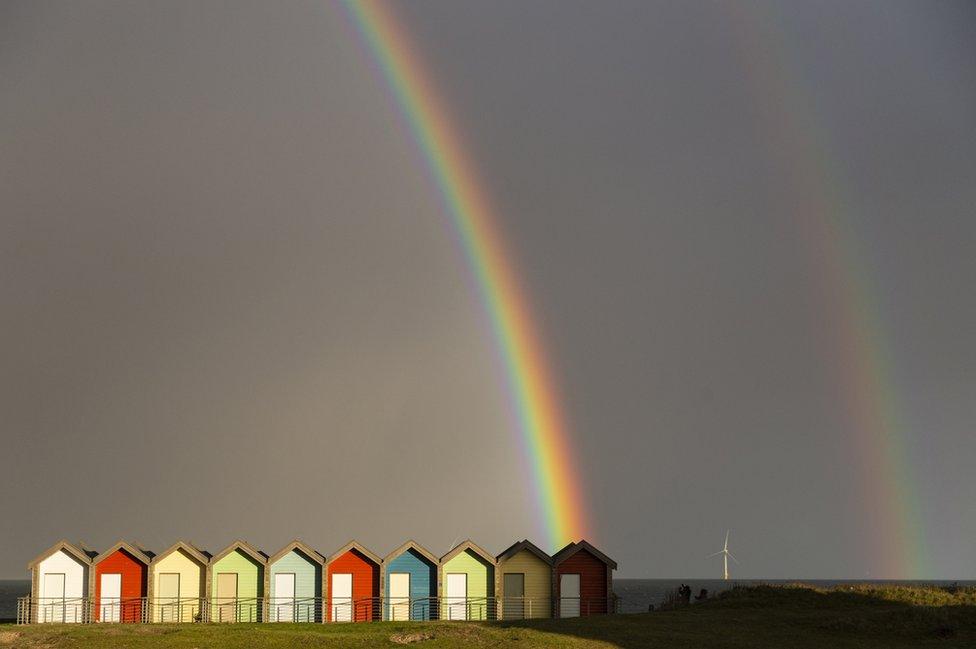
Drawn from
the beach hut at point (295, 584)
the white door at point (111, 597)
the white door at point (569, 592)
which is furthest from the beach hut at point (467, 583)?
the white door at point (111, 597)

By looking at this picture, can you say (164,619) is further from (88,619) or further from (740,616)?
(740,616)

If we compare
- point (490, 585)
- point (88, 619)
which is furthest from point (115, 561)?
point (490, 585)

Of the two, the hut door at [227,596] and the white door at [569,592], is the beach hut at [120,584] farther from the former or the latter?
the white door at [569,592]

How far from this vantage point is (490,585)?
68938 millimetres

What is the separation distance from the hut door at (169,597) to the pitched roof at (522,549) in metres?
17.2

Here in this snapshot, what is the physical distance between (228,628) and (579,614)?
2252 centimetres

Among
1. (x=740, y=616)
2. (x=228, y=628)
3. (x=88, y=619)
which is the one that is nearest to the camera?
(x=228, y=628)

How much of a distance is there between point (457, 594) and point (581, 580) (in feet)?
22.5

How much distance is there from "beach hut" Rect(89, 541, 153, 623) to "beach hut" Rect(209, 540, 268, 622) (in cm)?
364

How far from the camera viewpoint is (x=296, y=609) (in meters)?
67.8

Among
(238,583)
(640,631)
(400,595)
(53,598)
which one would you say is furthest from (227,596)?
(640,631)

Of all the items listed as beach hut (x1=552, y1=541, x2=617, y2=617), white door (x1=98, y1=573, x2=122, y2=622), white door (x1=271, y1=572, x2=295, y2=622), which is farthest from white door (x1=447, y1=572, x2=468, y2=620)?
white door (x1=98, y1=573, x2=122, y2=622)

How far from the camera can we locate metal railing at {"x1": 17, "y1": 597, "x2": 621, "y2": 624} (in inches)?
2618

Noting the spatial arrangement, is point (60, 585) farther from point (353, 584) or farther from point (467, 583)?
point (467, 583)
